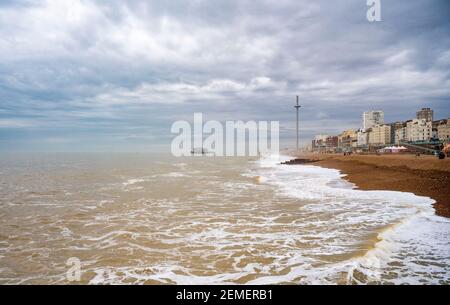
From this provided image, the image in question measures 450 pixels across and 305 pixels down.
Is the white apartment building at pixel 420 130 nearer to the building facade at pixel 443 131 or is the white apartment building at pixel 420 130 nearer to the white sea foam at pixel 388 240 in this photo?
the building facade at pixel 443 131

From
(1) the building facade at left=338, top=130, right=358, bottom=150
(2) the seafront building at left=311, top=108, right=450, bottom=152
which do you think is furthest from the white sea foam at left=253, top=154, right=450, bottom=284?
(1) the building facade at left=338, top=130, right=358, bottom=150

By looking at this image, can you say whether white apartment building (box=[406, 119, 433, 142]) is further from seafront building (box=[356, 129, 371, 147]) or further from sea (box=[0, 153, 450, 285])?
sea (box=[0, 153, 450, 285])

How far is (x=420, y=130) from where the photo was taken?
121 metres

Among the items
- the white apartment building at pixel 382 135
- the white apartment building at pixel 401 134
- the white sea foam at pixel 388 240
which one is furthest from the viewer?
the white apartment building at pixel 382 135

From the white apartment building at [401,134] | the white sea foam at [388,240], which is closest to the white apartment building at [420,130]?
the white apartment building at [401,134]

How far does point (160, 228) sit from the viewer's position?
9.87 meters

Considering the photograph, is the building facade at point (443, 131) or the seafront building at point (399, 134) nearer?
the building facade at point (443, 131)

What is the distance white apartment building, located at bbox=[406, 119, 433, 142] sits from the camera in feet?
392

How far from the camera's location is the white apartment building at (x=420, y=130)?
11938 cm

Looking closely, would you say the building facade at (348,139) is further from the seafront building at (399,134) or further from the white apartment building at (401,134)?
the white apartment building at (401,134)

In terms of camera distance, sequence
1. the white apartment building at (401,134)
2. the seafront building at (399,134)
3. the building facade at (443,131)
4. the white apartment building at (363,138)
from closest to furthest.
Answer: the building facade at (443,131) → the seafront building at (399,134) → the white apartment building at (401,134) → the white apartment building at (363,138)

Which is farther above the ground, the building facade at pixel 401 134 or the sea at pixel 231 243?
the building facade at pixel 401 134
